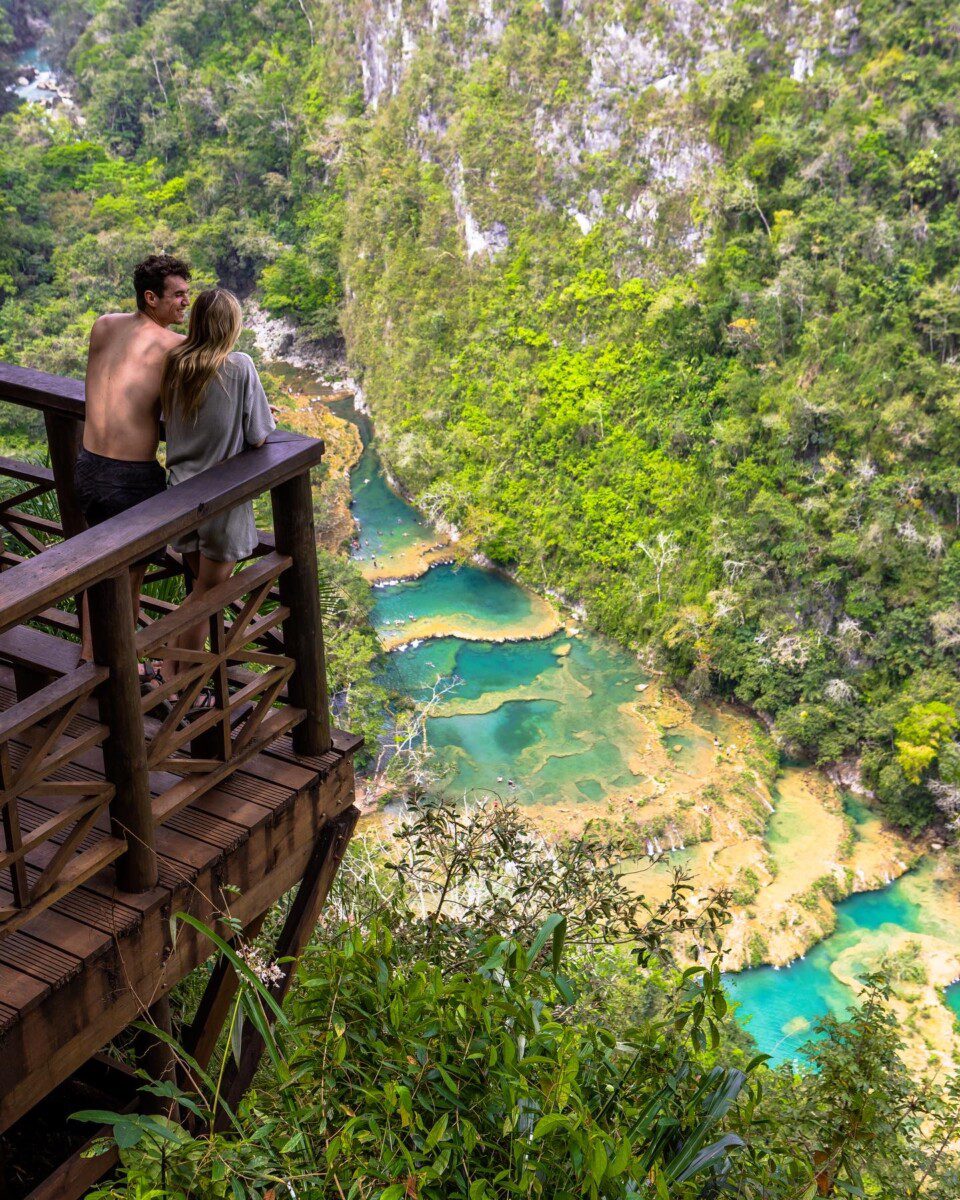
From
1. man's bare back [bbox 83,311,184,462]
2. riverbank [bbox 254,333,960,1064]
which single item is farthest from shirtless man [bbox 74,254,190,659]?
riverbank [bbox 254,333,960,1064]

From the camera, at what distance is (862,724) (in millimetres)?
14188

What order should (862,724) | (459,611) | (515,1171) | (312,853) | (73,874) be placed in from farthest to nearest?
(459,611)
(862,724)
(312,853)
(73,874)
(515,1171)

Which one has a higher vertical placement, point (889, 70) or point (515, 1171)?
point (889, 70)

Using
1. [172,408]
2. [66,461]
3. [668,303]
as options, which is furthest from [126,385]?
[668,303]

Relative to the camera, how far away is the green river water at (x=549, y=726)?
11445 millimetres

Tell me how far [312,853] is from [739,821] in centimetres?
1117

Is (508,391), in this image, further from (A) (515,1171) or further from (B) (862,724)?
(A) (515,1171)

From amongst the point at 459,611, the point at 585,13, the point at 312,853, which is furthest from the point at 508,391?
the point at 312,853

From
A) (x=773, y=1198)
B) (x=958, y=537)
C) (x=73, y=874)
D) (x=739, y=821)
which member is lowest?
(x=739, y=821)

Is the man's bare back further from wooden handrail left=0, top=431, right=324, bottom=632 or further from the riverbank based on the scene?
the riverbank

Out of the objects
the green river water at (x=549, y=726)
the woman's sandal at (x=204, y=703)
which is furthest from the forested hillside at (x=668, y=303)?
the woman's sandal at (x=204, y=703)

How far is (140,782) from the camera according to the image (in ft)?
6.48

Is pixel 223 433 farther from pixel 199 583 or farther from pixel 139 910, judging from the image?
pixel 139 910

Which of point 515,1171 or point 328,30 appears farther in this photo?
point 328,30
